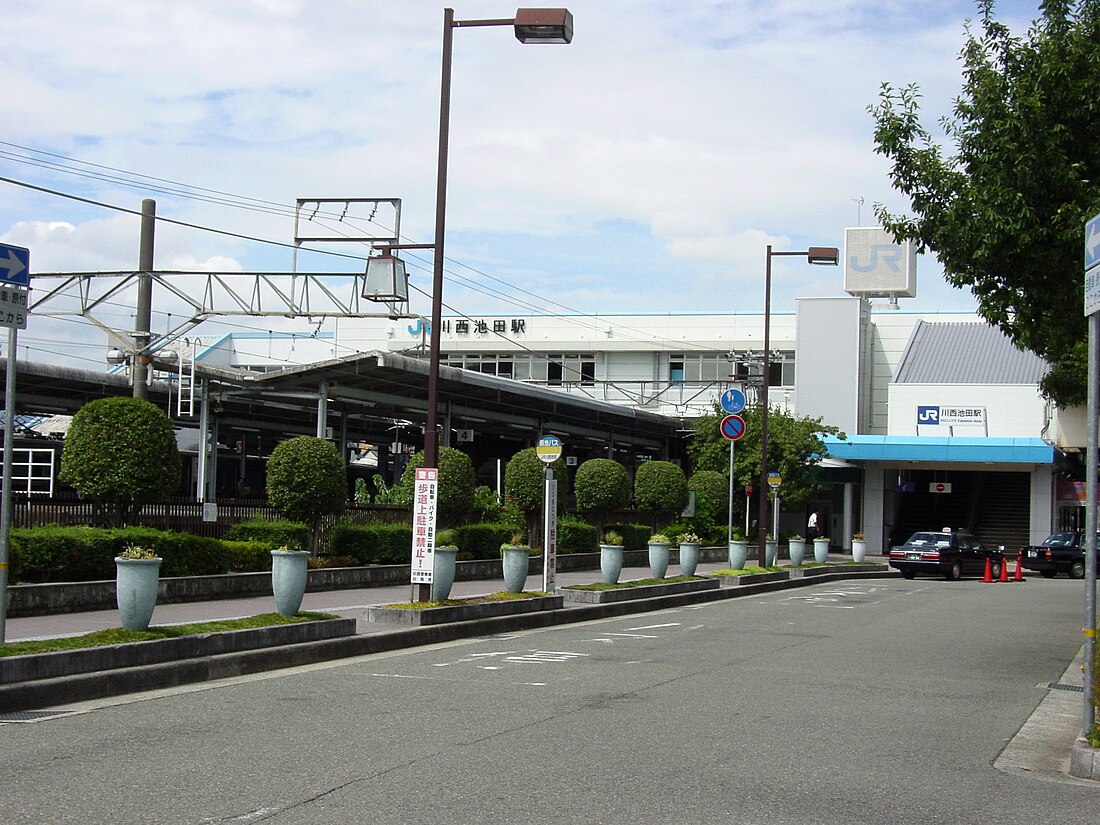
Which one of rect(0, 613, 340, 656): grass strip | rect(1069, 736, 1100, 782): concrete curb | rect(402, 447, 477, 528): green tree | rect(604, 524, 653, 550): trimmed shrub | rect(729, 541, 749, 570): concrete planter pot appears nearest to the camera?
rect(1069, 736, 1100, 782): concrete curb

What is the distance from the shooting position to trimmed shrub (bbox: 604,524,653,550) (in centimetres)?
3591

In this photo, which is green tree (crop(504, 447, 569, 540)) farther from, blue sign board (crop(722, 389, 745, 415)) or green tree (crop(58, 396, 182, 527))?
green tree (crop(58, 396, 182, 527))

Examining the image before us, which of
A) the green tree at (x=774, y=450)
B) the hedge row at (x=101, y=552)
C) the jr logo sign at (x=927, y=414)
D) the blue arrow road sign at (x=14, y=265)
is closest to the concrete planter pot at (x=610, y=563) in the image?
the hedge row at (x=101, y=552)

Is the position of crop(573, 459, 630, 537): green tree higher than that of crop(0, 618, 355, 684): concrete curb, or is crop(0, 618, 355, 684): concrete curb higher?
crop(573, 459, 630, 537): green tree

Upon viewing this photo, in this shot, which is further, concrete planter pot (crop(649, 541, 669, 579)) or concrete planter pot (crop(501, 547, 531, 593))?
concrete planter pot (crop(649, 541, 669, 579))

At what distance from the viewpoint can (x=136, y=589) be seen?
1222 centimetres

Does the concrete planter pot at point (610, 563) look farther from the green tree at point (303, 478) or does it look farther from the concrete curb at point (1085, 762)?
the concrete curb at point (1085, 762)

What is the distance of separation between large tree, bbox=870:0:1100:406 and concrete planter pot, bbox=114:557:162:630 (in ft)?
34.1

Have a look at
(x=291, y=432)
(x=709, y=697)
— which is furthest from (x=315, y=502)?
(x=291, y=432)

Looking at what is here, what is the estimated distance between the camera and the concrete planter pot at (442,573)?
57.2 ft

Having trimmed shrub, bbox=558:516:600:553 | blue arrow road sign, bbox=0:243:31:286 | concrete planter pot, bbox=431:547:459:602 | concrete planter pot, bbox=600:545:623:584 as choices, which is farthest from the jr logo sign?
blue arrow road sign, bbox=0:243:31:286

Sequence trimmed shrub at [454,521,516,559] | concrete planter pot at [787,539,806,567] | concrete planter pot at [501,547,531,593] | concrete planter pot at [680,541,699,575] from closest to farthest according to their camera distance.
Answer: concrete planter pot at [501,547,531,593], trimmed shrub at [454,521,516,559], concrete planter pot at [680,541,699,575], concrete planter pot at [787,539,806,567]

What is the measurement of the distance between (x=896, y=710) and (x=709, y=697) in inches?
68.5

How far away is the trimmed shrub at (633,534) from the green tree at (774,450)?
9.35m
